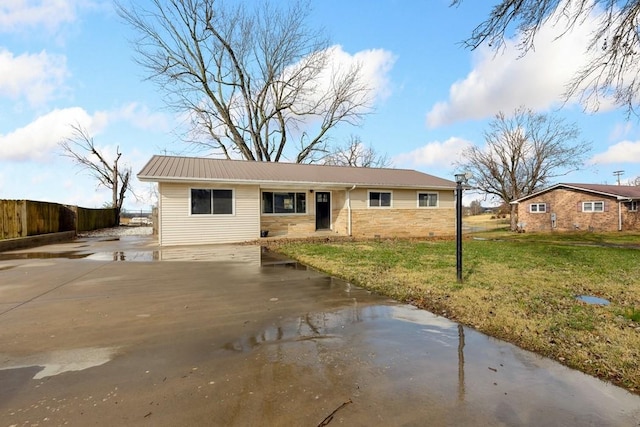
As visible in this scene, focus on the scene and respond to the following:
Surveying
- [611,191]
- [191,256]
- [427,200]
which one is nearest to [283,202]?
[191,256]

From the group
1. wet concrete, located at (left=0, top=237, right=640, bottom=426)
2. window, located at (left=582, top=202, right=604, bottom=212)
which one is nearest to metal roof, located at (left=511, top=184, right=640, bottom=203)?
window, located at (left=582, top=202, right=604, bottom=212)

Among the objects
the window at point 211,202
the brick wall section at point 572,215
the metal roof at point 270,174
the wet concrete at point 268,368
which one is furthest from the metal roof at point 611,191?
the wet concrete at point 268,368

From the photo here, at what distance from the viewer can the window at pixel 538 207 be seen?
29.1 metres

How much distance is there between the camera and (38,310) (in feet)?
15.3

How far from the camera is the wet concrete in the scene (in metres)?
2.31

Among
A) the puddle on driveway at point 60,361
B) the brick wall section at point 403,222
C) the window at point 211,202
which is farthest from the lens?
the brick wall section at point 403,222

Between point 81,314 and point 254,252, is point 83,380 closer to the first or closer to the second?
point 81,314

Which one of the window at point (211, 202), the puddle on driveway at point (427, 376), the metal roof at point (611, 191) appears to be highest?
the metal roof at point (611, 191)

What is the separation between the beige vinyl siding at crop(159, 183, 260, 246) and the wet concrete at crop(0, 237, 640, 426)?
7.97 meters

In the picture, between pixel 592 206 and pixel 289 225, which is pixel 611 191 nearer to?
pixel 592 206

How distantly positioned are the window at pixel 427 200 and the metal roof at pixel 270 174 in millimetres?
650

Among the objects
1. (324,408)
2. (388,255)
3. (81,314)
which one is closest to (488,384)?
(324,408)

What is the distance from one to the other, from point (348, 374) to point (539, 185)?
3656 centimetres

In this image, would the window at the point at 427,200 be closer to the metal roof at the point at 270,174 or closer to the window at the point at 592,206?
the metal roof at the point at 270,174
